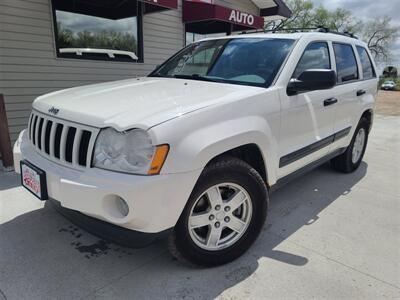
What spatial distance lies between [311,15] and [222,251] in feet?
127

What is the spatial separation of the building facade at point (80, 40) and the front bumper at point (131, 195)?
427 centimetres

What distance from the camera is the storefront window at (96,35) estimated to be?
19.0 feet

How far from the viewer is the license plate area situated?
2.16 meters

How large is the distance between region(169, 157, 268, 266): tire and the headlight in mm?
375

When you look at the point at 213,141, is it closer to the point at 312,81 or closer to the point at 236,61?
the point at 312,81

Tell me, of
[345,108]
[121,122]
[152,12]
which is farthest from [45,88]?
[345,108]

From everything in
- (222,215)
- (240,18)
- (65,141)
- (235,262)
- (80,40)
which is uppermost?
(240,18)

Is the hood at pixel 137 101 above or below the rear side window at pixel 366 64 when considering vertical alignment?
below

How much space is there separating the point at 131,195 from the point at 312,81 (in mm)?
1765

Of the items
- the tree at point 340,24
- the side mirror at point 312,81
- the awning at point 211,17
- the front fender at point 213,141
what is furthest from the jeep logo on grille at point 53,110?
the tree at point 340,24

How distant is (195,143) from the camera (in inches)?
76.5

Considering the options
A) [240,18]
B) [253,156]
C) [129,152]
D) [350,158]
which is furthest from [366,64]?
[240,18]

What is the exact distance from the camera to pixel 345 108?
3783mm

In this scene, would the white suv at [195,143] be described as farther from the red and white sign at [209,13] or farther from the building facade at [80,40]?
the red and white sign at [209,13]
